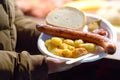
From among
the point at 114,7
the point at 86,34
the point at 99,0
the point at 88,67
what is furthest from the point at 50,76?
the point at 99,0

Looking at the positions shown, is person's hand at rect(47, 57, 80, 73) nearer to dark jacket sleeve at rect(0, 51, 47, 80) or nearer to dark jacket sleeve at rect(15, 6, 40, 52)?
dark jacket sleeve at rect(0, 51, 47, 80)

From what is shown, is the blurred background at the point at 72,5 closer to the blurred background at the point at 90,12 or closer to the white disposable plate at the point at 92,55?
the blurred background at the point at 90,12

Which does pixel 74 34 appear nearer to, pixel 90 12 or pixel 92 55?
pixel 92 55

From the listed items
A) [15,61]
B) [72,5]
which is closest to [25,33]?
[15,61]

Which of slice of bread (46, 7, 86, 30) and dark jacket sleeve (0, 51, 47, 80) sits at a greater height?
slice of bread (46, 7, 86, 30)

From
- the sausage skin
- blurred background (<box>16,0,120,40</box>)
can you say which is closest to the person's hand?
the sausage skin
